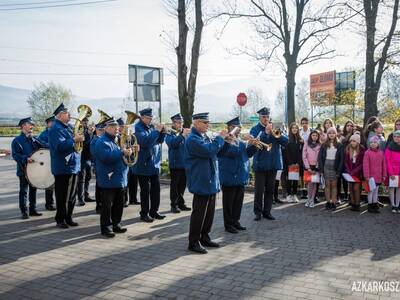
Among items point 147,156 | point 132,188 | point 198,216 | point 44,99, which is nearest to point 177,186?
point 132,188

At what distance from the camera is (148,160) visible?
802 cm

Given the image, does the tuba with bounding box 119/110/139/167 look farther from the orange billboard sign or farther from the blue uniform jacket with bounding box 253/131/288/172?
the orange billboard sign

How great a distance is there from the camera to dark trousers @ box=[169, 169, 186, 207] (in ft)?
29.9

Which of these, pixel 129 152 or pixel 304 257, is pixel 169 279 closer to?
pixel 304 257

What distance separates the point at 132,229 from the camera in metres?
7.63

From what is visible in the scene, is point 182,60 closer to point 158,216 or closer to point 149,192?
point 149,192

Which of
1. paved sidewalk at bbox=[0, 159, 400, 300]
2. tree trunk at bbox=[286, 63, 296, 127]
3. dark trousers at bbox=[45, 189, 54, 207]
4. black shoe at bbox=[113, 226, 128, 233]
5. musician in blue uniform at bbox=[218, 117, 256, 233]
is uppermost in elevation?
tree trunk at bbox=[286, 63, 296, 127]

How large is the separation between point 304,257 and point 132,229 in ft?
10.6

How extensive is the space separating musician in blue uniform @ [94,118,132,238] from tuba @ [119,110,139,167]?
0.14 m

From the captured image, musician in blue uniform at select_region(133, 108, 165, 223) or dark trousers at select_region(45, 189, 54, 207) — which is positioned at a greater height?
musician in blue uniform at select_region(133, 108, 165, 223)

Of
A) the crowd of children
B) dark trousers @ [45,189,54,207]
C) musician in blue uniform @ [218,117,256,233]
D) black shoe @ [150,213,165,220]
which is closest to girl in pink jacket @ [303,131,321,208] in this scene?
the crowd of children

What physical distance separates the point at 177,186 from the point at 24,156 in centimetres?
326

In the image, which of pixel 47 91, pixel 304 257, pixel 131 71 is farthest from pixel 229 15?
pixel 47 91

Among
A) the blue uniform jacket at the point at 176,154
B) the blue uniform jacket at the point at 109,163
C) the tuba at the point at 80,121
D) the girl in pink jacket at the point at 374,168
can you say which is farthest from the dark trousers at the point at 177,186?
the girl in pink jacket at the point at 374,168
